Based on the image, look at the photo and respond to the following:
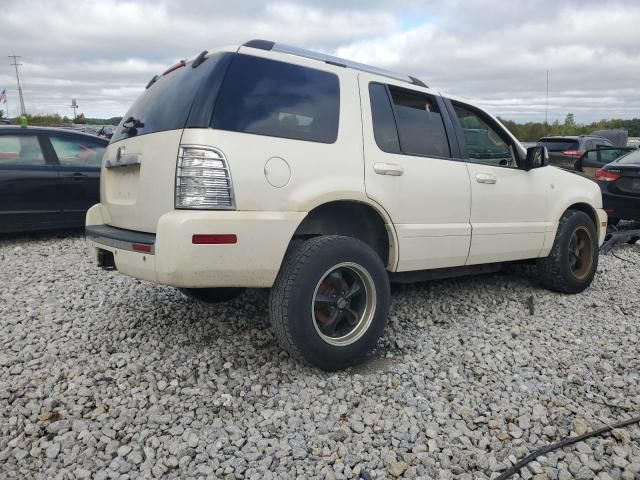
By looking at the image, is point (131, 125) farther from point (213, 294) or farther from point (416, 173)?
point (416, 173)

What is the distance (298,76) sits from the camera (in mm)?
3217

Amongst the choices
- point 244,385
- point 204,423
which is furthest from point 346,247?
point 204,423

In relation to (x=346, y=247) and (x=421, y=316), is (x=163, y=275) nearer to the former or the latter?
(x=346, y=247)

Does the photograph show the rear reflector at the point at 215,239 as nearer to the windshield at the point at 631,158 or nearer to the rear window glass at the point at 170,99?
the rear window glass at the point at 170,99

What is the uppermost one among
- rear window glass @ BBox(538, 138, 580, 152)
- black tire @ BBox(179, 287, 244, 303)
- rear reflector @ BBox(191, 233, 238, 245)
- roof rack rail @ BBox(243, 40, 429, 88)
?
roof rack rail @ BBox(243, 40, 429, 88)

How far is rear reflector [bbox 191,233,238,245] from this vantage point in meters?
2.74

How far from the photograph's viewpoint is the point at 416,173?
3643 millimetres

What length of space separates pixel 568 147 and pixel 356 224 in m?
11.3

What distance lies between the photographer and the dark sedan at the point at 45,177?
21.3ft

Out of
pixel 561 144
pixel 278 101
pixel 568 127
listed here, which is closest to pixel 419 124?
pixel 278 101

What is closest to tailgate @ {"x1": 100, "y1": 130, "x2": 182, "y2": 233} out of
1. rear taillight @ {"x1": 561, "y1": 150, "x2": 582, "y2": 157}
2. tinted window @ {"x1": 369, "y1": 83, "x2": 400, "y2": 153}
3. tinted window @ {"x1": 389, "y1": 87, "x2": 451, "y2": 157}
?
tinted window @ {"x1": 369, "y1": 83, "x2": 400, "y2": 153}

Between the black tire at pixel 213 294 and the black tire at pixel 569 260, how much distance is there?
111 inches

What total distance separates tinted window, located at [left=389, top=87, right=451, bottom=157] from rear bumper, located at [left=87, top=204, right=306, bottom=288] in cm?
115

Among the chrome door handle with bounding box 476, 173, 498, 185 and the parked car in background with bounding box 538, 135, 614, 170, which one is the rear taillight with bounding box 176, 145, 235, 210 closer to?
the chrome door handle with bounding box 476, 173, 498, 185
